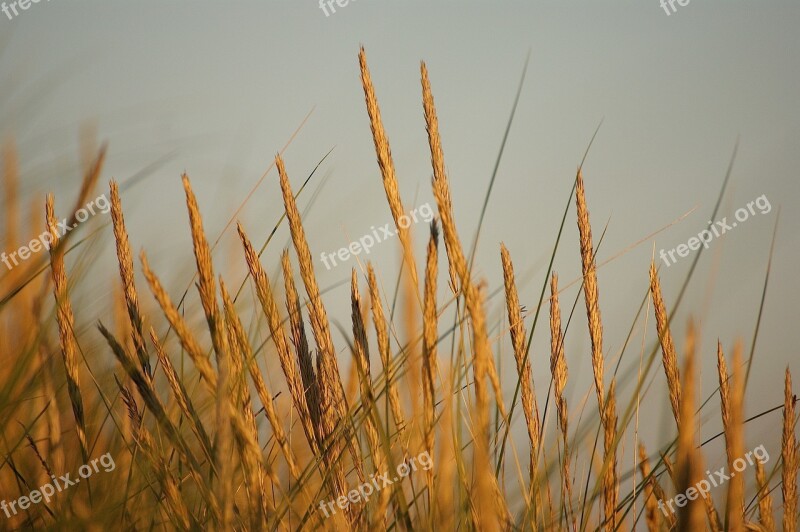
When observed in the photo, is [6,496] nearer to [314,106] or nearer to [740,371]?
[314,106]

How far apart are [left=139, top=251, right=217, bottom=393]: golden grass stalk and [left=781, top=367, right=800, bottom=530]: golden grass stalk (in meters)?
0.97

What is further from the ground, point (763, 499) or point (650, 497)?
point (650, 497)

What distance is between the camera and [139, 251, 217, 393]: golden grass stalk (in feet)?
2.35

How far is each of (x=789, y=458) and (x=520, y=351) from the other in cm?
48

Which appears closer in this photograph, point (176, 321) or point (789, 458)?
point (176, 321)

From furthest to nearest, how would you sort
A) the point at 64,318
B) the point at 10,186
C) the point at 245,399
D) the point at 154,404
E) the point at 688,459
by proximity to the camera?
the point at 10,186
the point at 64,318
the point at 245,399
the point at 154,404
the point at 688,459

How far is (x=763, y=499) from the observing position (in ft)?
4.39

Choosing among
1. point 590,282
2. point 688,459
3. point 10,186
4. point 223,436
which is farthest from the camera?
point 10,186

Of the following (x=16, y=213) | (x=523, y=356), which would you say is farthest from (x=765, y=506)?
(x=16, y=213)

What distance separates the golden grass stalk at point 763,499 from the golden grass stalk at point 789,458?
0.15 ft

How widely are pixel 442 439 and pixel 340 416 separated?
202mm

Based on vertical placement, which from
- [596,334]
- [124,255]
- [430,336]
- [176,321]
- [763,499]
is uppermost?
[124,255]

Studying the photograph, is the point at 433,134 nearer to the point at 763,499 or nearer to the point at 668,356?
the point at 668,356

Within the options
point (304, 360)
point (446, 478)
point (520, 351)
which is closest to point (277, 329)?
point (304, 360)
